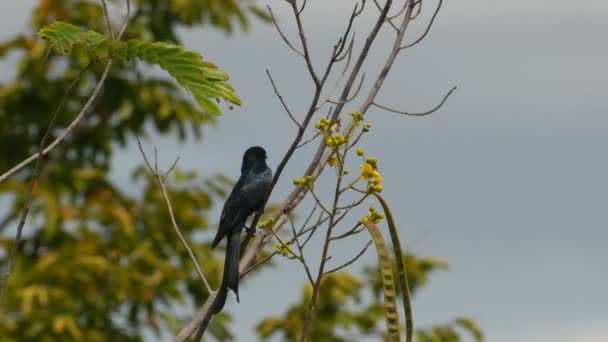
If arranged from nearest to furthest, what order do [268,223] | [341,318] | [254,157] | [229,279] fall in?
[268,223] → [229,279] → [254,157] → [341,318]

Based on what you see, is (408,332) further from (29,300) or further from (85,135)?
(85,135)

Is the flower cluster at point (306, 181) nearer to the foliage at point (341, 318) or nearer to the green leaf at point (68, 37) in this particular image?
the green leaf at point (68, 37)

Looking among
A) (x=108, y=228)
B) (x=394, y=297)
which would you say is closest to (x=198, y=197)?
(x=108, y=228)

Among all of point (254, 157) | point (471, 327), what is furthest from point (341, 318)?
point (254, 157)

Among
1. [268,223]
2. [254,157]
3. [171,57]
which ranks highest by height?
[254,157]

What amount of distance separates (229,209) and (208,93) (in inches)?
38.8

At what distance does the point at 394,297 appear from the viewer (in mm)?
2951

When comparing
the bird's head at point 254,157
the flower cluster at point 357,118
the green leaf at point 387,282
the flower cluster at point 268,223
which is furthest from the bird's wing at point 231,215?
the green leaf at point 387,282

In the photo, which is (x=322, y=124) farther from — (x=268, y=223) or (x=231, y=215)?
(x=231, y=215)

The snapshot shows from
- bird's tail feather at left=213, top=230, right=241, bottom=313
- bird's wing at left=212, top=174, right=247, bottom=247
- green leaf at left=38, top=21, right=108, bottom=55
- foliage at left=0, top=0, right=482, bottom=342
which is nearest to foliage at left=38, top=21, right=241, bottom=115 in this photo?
green leaf at left=38, top=21, right=108, bottom=55

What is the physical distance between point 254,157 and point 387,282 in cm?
183

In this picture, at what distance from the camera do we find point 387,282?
2943mm

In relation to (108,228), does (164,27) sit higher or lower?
higher

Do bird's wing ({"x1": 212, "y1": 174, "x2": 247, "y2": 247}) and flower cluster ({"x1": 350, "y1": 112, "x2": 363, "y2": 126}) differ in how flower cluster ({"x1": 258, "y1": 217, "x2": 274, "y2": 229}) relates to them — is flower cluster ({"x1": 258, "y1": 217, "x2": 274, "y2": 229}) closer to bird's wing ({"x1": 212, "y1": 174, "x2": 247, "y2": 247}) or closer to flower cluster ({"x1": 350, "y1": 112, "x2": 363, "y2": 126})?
flower cluster ({"x1": 350, "y1": 112, "x2": 363, "y2": 126})
